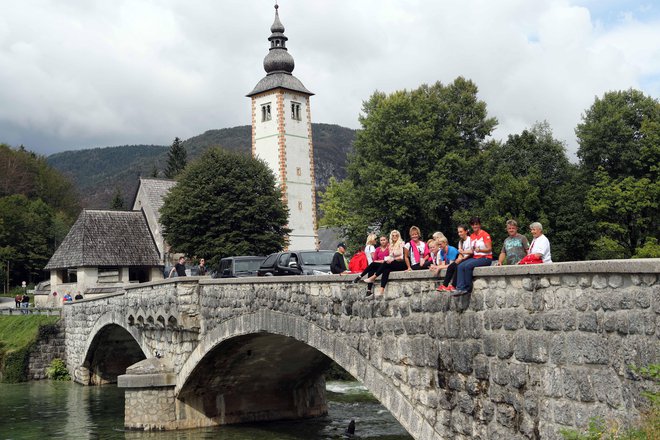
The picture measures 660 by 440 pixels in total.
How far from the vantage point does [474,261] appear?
9531 mm

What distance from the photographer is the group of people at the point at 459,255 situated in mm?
9406

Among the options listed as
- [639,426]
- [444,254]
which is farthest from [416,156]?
[639,426]

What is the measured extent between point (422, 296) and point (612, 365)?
3.65 meters

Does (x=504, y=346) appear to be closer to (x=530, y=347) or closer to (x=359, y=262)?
(x=530, y=347)

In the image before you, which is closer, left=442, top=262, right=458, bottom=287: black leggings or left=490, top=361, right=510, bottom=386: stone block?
left=490, top=361, right=510, bottom=386: stone block

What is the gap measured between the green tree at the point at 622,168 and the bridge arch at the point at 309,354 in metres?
21.0

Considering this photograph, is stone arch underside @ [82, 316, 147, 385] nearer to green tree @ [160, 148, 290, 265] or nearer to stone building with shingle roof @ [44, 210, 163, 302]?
green tree @ [160, 148, 290, 265]

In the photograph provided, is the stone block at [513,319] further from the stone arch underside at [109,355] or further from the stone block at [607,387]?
the stone arch underside at [109,355]

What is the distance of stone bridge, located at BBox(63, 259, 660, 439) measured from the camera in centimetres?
747

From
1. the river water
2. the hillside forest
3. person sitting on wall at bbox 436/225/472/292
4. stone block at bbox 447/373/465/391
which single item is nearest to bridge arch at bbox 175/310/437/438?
stone block at bbox 447/373/465/391

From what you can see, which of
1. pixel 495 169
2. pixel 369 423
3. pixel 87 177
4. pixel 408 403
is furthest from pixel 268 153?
pixel 87 177

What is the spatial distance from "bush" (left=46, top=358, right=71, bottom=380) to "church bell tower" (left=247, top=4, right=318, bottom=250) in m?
22.1

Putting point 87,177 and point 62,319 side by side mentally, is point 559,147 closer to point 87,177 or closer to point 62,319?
point 62,319

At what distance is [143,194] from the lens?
57.4m
